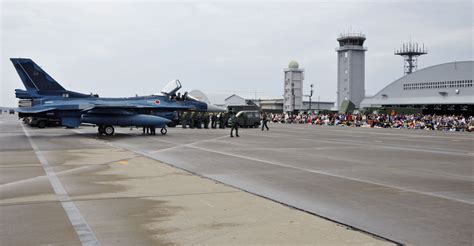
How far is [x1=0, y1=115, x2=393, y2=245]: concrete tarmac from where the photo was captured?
5.27 metres

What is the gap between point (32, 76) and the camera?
25.8 meters

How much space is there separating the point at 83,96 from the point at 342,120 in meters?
34.5

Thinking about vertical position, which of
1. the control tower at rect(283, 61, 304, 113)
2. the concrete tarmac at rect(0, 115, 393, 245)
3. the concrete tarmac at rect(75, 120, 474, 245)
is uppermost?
the control tower at rect(283, 61, 304, 113)

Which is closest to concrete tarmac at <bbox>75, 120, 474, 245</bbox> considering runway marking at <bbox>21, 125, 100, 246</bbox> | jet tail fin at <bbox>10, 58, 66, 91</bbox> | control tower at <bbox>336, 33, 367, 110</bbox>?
runway marking at <bbox>21, 125, 100, 246</bbox>

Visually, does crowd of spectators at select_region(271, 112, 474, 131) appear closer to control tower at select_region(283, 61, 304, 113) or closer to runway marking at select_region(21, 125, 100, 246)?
runway marking at select_region(21, 125, 100, 246)

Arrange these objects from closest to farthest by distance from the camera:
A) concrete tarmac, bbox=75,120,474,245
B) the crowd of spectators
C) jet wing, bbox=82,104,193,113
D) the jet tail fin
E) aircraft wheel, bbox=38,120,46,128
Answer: concrete tarmac, bbox=75,120,474,245, jet wing, bbox=82,104,193,113, the jet tail fin, aircraft wheel, bbox=38,120,46,128, the crowd of spectators

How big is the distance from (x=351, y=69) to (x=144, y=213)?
315 feet

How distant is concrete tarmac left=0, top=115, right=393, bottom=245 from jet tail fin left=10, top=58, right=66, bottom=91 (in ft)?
52.9

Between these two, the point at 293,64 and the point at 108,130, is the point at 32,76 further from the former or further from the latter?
the point at 293,64

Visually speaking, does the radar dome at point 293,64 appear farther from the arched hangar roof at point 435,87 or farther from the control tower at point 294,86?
the arched hangar roof at point 435,87

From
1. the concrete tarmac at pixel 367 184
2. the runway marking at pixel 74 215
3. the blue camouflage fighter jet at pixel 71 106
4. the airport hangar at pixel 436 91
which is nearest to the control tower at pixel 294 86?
the airport hangar at pixel 436 91

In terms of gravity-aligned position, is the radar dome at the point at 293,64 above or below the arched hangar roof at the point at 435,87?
above

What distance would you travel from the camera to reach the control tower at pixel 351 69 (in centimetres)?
9725

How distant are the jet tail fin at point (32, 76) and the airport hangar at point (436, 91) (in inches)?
1976
